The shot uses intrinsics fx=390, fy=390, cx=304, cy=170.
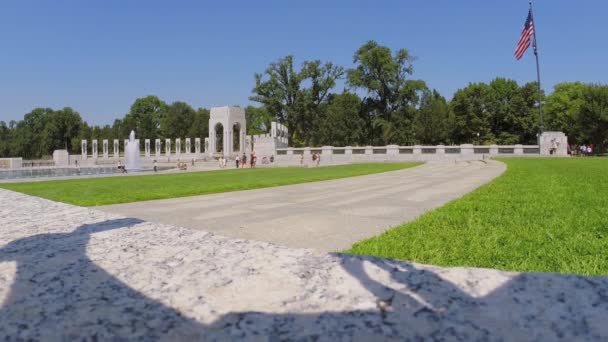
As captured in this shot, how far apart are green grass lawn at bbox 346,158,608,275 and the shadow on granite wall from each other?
60.6 inches

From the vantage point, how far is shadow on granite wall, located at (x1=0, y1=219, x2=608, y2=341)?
197 centimetres

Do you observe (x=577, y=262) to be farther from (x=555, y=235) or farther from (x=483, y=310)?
(x=483, y=310)

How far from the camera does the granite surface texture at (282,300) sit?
2.01m

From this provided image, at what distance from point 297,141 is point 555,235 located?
7592cm

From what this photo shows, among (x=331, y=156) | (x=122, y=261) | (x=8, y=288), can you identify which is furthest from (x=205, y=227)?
(x=331, y=156)

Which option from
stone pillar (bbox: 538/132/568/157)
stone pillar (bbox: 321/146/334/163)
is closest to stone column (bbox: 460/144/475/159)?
stone pillar (bbox: 538/132/568/157)

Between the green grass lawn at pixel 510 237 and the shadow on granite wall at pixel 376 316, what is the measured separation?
1.54 metres

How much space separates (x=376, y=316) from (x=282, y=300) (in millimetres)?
598

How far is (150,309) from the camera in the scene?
2.34 metres

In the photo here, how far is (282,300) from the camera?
2422 millimetres

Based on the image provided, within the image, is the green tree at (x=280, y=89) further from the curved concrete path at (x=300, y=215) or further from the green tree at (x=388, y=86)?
the curved concrete path at (x=300, y=215)

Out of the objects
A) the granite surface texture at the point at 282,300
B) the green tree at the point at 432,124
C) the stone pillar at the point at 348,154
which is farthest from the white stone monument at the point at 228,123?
the granite surface texture at the point at 282,300

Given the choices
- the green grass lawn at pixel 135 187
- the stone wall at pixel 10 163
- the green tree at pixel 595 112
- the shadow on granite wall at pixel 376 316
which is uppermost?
the green tree at pixel 595 112

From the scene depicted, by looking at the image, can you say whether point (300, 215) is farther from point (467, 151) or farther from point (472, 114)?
point (472, 114)
